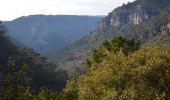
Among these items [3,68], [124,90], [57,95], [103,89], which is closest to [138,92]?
[124,90]

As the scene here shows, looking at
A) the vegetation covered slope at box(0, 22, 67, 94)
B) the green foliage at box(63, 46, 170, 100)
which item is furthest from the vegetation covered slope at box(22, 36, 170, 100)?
the vegetation covered slope at box(0, 22, 67, 94)

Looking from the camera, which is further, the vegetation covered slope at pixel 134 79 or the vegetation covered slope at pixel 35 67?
the vegetation covered slope at pixel 35 67

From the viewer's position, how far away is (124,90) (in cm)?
4078

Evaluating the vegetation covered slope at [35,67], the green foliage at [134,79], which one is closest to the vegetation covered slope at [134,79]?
the green foliage at [134,79]

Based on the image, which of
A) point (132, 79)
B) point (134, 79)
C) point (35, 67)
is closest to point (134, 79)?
point (134, 79)

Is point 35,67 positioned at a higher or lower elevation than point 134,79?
lower

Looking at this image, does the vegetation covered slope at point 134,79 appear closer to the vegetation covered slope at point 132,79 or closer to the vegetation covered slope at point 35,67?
the vegetation covered slope at point 132,79

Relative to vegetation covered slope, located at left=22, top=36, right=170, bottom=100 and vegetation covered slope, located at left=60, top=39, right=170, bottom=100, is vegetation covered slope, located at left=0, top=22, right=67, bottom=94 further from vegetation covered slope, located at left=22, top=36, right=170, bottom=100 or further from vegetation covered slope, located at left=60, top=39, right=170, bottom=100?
vegetation covered slope, located at left=60, top=39, right=170, bottom=100

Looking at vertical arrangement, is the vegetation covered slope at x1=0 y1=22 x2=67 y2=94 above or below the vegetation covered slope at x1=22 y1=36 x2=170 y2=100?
below

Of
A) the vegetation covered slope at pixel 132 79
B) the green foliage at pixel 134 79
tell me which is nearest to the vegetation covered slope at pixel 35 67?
the vegetation covered slope at pixel 132 79

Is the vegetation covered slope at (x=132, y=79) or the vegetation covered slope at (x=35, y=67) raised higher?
the vegetation covered slope at (x=132, y=79)

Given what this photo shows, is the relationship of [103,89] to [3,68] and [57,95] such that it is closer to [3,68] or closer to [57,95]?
[57,95]

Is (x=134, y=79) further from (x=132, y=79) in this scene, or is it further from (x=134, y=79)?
(x=132, y=79)

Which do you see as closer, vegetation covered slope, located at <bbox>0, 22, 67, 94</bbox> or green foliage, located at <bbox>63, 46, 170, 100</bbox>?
green foliage, located at <bbox>63, 46, 170, 100</bbox>
